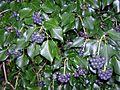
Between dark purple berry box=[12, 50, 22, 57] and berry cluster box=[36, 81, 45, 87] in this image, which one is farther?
berry cluster box=[36, 81, 45, 87]

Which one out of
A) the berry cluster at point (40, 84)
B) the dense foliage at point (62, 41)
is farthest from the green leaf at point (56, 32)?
the berry cluster at point (40, 84)

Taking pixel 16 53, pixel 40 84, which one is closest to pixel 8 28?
pixel 16 53

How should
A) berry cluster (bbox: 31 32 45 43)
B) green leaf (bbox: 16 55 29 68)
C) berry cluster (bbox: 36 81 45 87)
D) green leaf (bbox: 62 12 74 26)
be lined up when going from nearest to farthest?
berry cluster (bbox: 31 32 45 43), green leaf (bbox: 62 12 74 26), green leaf (bbox: 16 55 29 68), berry cluster (bbox: 36 81 45 87)

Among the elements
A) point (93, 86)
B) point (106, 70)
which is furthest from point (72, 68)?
point (93, 86)

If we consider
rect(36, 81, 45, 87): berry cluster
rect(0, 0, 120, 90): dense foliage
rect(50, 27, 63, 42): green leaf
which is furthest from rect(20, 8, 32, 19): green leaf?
rect(36, 81, 45, 87): berry cluster

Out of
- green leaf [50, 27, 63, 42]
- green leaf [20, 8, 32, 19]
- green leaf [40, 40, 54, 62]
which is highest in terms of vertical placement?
green leaf [20, 8, 32, 19]

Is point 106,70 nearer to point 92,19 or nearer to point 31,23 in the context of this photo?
point 92,19

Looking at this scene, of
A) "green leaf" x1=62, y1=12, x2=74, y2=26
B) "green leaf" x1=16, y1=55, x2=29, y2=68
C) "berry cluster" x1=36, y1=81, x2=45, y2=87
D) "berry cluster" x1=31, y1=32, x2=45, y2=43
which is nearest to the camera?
"berry cluster" x1=31, y1=32, x2=45, y2=43

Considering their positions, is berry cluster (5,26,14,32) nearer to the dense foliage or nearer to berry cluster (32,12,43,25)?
the dense foliage
